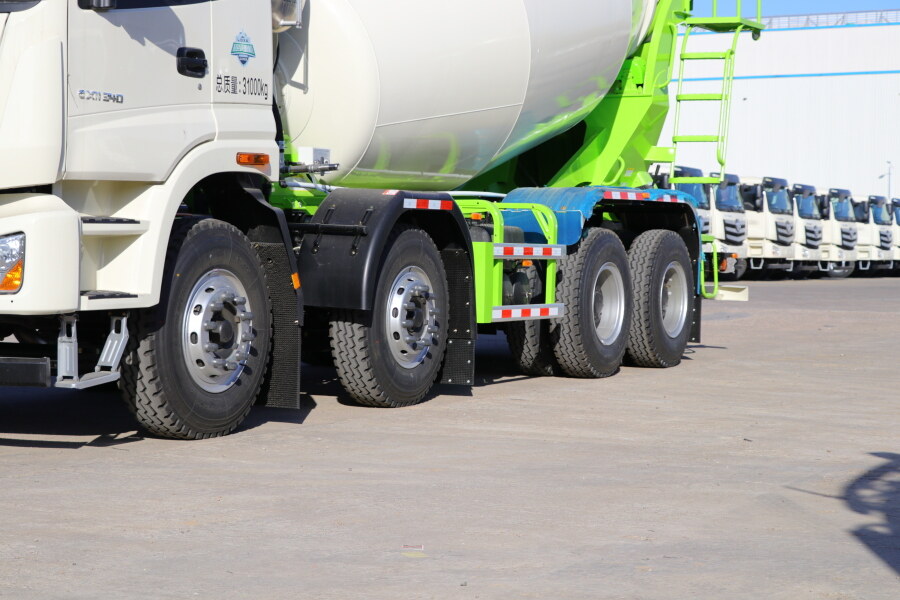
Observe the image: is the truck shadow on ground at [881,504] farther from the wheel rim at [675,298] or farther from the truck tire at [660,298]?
the wheel rim at [675,298]

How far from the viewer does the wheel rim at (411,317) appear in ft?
27.5

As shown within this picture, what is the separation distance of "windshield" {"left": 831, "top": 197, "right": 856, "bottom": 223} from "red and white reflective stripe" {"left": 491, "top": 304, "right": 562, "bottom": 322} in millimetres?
27244

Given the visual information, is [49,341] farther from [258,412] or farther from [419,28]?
[419,28]

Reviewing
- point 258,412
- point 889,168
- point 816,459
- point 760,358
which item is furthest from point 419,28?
point 889,168

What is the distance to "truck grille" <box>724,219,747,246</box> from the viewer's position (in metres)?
29.7

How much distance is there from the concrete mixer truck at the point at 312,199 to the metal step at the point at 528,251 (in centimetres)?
2

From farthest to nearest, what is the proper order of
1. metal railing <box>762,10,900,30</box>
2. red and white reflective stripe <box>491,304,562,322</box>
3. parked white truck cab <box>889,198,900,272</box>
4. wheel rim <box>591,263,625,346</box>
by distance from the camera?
metal railing <box>762,10,900,30</box> → parked white truck cab <box>889,198,900,272</box> → wheel rim <box>591,263,625,346</box> → red and white reflective stripe <box>491,304,562,322</box>

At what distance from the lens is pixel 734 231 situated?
29.8 metres

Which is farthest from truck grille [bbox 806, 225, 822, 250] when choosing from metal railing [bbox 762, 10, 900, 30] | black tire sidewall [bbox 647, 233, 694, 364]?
metal railing [bbox 762, 10, 900, 30]

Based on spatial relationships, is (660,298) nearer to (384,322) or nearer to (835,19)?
(384,322)

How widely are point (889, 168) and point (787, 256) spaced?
2597cm

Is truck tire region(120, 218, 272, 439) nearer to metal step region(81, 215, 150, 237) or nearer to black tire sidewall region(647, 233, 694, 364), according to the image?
metal step region(81, 215, 150, 237)

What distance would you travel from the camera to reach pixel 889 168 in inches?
2203

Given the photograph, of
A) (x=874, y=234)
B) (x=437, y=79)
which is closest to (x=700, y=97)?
(x=437, y=79)
